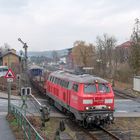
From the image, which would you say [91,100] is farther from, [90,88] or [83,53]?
[83,53]

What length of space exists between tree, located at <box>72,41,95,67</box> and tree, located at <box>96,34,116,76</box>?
9.39 meters

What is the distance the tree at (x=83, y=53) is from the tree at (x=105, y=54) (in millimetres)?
9392

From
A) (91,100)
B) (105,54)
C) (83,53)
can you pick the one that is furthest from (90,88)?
(83,53)

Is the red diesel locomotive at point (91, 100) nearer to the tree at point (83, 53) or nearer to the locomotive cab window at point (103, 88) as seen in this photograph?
the locomotive cab window at point (103, 88)

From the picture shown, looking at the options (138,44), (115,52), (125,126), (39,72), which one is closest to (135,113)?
(125,126)

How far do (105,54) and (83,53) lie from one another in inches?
820

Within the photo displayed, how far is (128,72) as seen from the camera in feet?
222

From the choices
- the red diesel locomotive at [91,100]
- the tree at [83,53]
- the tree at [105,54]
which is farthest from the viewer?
the tree at [83,53]

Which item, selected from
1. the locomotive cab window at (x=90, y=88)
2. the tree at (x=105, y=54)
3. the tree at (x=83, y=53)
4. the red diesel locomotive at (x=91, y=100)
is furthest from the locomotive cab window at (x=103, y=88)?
the tree at (x=83, y=53)

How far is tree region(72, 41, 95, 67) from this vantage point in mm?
105438

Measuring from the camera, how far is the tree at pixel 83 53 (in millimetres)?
105438

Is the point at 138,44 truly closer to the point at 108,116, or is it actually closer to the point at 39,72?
the point at 39,72

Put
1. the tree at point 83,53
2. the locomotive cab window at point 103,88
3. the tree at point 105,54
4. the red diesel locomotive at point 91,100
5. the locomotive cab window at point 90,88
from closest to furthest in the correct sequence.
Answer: the red diesel locomotive at point 91,100 < the locomotive cab window at point 90,88 < the locomotive cab window at point 103,88 < the tree at point 105,54 < the tree at point 83,53

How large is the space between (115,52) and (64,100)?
64303 mm
